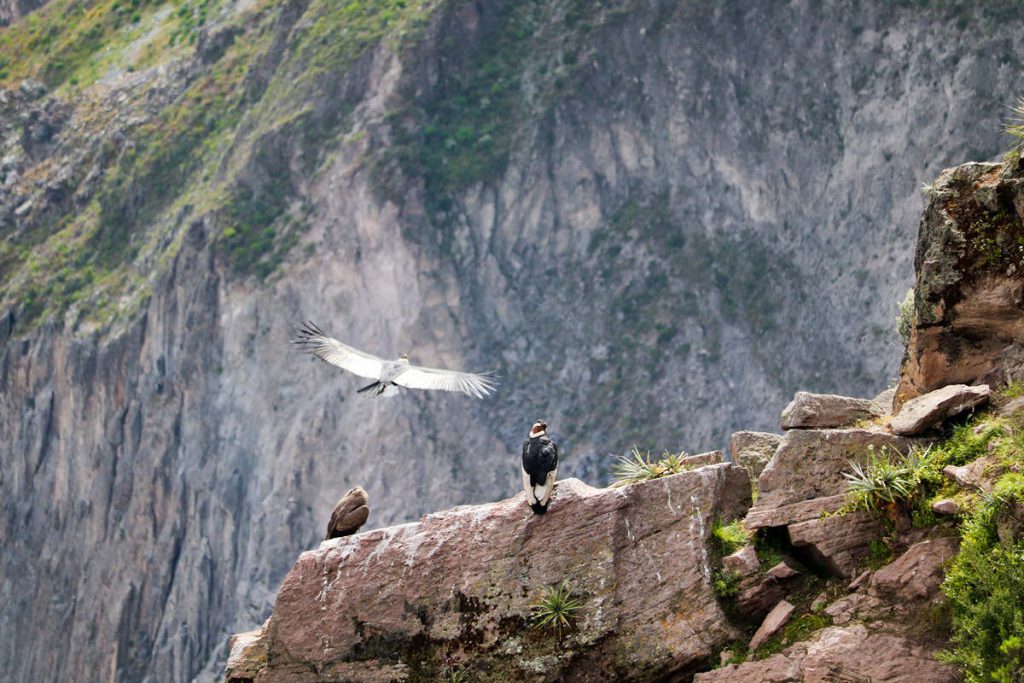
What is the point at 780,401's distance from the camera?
87.1 meters

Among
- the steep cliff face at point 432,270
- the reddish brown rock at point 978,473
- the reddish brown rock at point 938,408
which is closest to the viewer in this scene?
the reddish brown rock at point 978,473

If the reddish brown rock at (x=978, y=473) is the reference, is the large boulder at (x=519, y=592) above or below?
below

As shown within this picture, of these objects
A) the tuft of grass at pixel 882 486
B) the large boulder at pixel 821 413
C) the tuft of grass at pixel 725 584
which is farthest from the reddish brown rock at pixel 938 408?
the tuft of grass at pixel 725 584

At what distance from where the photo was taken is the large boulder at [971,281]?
20.4 meters

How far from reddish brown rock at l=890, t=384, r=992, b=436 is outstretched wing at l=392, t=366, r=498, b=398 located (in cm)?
1191

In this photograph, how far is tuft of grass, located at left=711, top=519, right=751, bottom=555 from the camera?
19.4 meters

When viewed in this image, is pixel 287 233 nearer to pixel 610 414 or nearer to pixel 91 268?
pixel 91 268

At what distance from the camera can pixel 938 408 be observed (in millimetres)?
19641

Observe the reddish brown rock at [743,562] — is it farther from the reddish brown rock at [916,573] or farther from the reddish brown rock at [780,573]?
the reddish brown rock at [916,573]

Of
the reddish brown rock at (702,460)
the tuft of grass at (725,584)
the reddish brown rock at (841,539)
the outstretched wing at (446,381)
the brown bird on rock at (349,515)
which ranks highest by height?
the reddish brown rock at (841,539)

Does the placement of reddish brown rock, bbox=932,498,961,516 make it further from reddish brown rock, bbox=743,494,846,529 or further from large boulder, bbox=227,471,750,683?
large boulder, bbox=227,471,750,683

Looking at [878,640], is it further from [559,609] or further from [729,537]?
[559,609]

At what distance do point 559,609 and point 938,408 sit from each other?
211 inches

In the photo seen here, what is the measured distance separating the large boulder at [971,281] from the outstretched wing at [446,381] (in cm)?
1118
